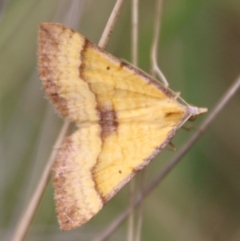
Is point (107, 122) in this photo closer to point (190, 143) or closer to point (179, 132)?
point (190, 143)

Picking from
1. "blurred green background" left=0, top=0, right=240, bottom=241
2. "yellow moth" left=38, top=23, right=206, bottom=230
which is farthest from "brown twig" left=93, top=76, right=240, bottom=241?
"blurred green background" left=0, top=0, right=240, bottom=241

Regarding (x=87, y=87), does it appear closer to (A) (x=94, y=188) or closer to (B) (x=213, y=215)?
(A) (x=94, y=188)

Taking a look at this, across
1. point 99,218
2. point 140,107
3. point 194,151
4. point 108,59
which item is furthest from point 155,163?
point 108,59

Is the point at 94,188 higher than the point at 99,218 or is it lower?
higher

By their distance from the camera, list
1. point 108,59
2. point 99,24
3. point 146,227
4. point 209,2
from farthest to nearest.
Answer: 1. point 146,227
2. point 209,2
3. point 99,24
4. point 108,59

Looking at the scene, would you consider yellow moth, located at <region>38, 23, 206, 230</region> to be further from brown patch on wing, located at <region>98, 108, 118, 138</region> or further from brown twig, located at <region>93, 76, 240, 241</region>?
brown twig, located at <region>93, 76, 240, 241</region>

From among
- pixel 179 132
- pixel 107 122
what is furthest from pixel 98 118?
pixel 179 132

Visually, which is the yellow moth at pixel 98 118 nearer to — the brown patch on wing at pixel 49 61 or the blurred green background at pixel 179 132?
the brown patch on wing at pixel 49 61

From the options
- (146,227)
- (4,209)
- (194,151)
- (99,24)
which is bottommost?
(4,209)
